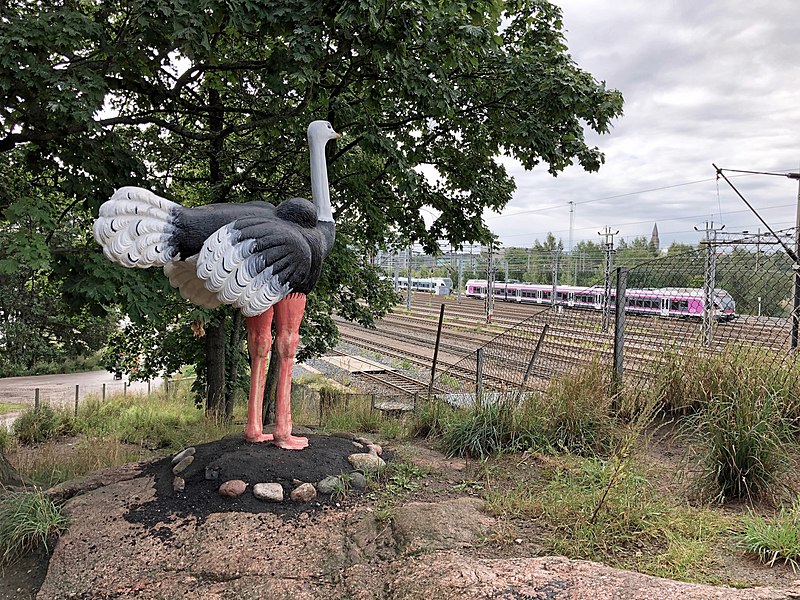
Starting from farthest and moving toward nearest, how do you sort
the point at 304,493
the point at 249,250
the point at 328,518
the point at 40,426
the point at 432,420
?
the point at 40,426 → the point at 432,420 → the point at 304,493 → the point at 249,250 → the point at 328,518

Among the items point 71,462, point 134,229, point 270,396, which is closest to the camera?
point 134,229

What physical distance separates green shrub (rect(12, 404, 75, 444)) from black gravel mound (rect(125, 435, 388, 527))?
5.05 metres

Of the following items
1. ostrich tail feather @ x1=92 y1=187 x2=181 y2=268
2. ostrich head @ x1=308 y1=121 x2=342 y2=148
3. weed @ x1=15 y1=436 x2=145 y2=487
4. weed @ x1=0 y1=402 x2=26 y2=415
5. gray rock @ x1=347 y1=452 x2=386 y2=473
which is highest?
ostrich head @ x1=308 y1=121 x2=342 y2=148

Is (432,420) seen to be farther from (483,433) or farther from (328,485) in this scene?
(328,485)

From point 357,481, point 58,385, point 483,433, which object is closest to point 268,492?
point 357,481

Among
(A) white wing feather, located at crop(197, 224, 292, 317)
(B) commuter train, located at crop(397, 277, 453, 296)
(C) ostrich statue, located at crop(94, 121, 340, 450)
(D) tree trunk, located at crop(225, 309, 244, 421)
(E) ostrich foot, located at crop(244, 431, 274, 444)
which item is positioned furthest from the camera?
(B) commuter train, located at crop(397, 277, 453, 296)

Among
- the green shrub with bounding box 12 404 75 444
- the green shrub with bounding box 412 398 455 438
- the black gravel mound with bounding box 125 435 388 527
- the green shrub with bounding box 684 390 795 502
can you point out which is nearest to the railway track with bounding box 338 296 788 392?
the green shrub with bounding box 412 398 455 438

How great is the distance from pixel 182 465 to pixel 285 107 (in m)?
4.16

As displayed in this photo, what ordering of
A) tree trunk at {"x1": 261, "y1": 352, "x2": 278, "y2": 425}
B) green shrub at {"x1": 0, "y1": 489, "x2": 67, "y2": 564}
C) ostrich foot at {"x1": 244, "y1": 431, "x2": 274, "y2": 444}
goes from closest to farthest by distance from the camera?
1. green shrub at {"x1": 0, "y1": 489, "x2": 67, "y2": 564}
2. ostrich foot at {"x1": 244, "y1": 431, "x2": 274, "y2": 444}
3. tree trunk at {"x1": 261, "y1": 352, "x2": 278, "y2": 425}

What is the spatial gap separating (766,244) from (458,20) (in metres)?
3.93

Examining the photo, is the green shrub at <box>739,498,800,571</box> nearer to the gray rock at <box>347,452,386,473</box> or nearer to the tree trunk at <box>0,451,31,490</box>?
the gray rock at <box>347,452,386,473</box>

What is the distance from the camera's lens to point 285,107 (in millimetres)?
6805

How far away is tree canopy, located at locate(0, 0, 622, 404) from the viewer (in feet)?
15.5

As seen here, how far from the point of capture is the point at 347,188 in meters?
8.30
